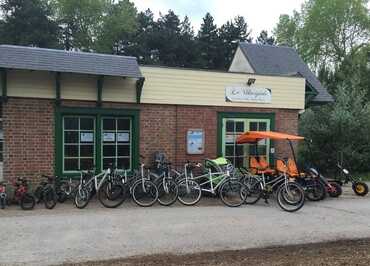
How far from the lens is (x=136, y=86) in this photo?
12.8 meters

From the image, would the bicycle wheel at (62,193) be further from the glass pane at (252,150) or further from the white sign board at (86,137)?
the glass pane at (252,150)

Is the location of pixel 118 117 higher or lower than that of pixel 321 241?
higher

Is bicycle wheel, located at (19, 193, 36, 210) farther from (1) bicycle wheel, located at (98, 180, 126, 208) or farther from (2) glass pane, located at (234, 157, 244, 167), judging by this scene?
(2) glass pane, located at (234, 157, 244, 167)

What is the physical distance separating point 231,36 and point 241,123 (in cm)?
3576

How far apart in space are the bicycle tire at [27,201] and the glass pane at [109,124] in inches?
112

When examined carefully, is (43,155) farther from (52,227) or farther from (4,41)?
(4,41)

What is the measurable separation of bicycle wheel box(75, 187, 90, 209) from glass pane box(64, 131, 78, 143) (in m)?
1.82

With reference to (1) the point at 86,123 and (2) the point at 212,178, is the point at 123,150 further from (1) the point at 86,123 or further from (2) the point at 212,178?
(2) the point at 212,178

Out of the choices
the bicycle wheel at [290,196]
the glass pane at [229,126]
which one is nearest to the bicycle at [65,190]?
the bicycle wheel at [290,196]

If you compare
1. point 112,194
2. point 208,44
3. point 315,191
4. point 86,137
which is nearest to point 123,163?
point 86,137

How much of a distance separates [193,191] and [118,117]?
2.97 m

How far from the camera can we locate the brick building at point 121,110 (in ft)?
38.5

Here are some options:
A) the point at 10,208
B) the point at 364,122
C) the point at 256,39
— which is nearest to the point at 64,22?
the point at 256,39

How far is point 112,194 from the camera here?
11.1m
